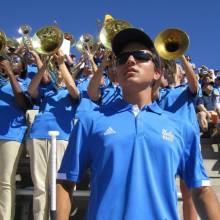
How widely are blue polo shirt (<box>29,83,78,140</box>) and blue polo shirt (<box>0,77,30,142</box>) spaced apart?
0.22 meters

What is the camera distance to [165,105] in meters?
4.45

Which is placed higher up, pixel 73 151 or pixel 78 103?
pixel 78 103

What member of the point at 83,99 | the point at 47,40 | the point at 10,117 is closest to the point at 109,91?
the point at 83,99

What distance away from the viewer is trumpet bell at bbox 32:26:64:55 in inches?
237

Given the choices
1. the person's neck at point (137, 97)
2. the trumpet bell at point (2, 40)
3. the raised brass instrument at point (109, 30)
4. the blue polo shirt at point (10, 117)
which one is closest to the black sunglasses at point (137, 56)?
the person's neck at point (137, 97)

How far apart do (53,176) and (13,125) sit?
318 cm

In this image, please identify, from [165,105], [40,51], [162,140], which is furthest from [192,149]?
[40,51]

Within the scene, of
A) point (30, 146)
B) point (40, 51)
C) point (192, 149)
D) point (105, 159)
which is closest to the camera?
point (105, 159)

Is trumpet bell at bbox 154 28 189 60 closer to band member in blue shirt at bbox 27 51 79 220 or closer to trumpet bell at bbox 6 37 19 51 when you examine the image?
band member in blue shirt at bbox 27 51 79 220

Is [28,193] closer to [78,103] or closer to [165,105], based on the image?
[78,103]

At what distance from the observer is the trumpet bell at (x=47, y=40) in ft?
19.8

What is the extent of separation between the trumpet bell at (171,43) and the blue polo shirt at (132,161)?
10.8ft

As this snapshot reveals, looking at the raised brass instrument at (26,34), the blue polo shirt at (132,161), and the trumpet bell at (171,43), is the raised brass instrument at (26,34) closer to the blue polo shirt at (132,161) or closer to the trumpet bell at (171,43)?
the trumpet bell at (171,43)

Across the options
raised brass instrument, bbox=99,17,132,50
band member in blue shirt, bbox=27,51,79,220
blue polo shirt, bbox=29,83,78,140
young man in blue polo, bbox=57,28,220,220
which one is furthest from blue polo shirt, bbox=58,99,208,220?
raised brass instrument, bbox=99,17,132,50
